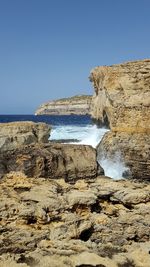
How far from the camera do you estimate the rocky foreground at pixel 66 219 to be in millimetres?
11367

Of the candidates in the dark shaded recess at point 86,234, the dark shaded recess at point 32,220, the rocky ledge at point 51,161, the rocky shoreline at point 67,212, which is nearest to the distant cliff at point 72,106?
the rocky ledge at point 51,161

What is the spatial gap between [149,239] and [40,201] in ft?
10.3

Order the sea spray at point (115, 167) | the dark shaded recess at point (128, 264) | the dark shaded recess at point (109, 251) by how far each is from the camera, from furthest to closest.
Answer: the sea spray at point (115, 167), the dark shaded recess at point (109, 251), the dark shaded recess at point (128, 264)

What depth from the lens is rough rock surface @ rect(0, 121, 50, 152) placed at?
28423mm

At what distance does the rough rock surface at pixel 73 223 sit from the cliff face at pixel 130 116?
1290cm

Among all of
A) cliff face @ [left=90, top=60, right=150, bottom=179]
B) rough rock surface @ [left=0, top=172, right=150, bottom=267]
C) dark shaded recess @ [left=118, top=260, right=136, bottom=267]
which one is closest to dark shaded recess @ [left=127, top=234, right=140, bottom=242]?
rough rock surface @ [left=0, top=172, right=150, bottom=267]

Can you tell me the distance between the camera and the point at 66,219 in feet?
41.5

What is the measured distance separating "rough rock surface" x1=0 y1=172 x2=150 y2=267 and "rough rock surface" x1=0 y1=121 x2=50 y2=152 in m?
13.6

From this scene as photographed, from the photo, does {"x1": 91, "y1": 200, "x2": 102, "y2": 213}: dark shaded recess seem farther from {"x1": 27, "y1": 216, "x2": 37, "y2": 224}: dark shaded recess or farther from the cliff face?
the cliff face

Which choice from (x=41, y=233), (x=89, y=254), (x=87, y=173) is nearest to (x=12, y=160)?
(x=87, y=173)

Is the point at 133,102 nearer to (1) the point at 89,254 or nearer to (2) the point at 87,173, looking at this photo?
(2) the point at 87,173

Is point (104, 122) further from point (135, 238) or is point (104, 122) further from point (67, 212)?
point (67, 212)

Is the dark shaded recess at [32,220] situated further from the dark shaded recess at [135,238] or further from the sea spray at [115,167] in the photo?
the sea spray at [115,167]

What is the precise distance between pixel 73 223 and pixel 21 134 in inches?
719
